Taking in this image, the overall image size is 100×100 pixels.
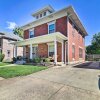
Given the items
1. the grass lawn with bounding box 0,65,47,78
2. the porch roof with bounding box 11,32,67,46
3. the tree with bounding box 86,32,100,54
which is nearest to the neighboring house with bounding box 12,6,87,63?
the porch roof with bounding box 11,32,67,46

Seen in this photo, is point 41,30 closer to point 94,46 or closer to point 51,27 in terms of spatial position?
point 51,27

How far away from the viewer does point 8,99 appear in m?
3.48

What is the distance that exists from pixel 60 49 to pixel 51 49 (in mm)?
1561

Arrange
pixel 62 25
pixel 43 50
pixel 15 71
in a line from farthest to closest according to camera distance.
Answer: pixel 43 50
pixel 62 25
pixel 15 71

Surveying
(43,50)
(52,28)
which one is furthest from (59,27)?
(43,50)

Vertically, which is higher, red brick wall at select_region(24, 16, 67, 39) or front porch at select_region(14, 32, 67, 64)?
red brick wall at select_region(24, 16, 67, 39)

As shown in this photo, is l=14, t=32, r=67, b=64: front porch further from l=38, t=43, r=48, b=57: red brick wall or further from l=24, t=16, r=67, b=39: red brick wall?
l=24, t=16, r=67, b=39: red brick wall

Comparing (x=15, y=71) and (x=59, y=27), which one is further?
(x=59, y=27)

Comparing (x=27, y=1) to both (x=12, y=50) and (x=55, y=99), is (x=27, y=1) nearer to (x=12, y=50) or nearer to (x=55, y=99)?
(x=55, y=99)

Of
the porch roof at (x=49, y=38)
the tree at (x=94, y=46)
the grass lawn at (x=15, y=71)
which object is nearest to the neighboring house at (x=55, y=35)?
the porch roof at (x=49, y=38)

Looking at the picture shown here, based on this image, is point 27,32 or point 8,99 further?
→ point 27,32

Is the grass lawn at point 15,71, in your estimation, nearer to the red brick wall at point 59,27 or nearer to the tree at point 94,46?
the red brick wall at point 59,27

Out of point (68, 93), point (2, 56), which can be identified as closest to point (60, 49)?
point (68, 93)

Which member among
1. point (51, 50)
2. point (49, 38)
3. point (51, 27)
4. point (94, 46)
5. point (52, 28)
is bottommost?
point (51, 50)
